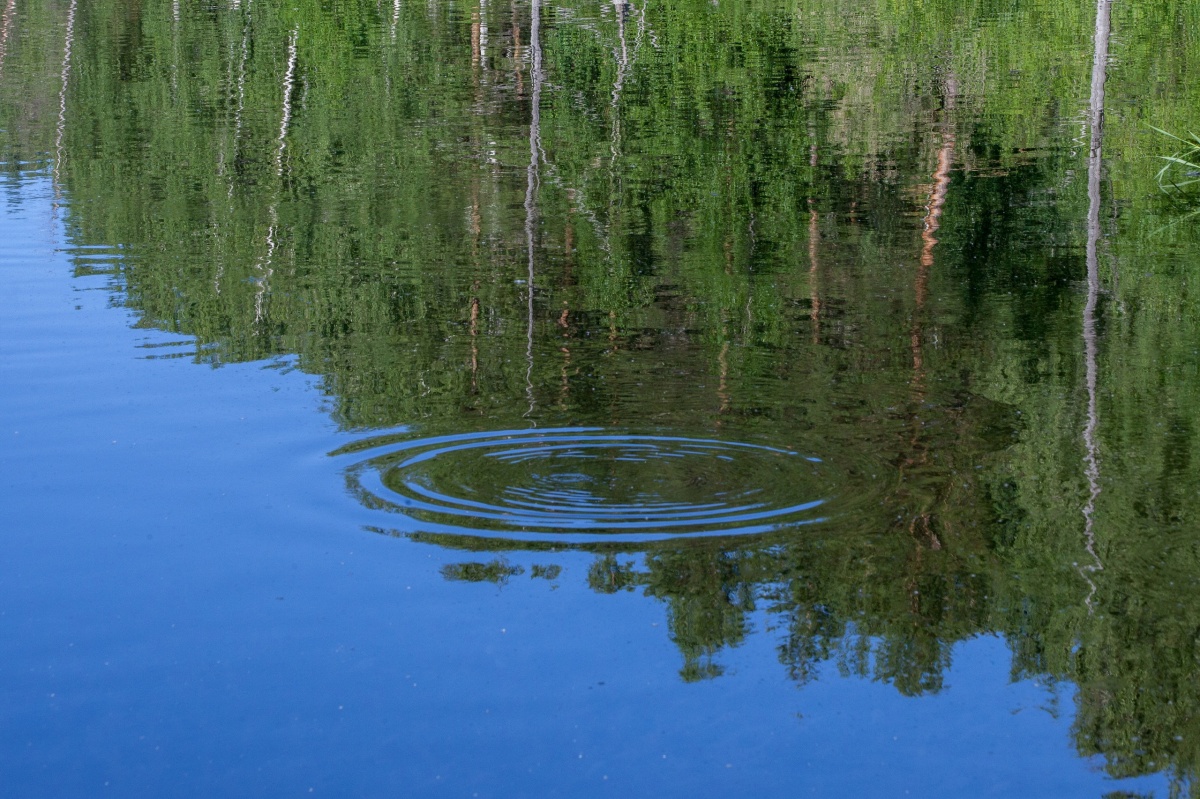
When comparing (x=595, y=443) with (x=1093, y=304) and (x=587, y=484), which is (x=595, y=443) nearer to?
(x=587, y=484)

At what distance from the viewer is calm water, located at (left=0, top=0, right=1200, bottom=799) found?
545 cm

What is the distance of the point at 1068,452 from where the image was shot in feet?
25.2

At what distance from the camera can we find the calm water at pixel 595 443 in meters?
5.45

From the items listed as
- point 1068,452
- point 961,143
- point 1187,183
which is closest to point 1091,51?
point 961,143

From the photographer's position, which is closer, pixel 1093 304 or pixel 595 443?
pixel 595 443

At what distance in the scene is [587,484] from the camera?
7.16 m

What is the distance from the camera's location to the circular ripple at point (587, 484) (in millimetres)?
6684

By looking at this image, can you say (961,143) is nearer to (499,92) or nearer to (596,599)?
(499,92)

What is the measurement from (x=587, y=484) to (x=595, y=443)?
1.88ft

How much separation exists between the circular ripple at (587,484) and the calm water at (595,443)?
0.09 feet

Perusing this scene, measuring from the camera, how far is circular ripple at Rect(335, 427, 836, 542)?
6.68 metres

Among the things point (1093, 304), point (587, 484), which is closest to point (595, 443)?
point (587, 484)

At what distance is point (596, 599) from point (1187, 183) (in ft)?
39.6

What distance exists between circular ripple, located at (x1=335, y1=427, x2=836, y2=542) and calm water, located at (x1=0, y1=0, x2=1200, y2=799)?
0.03m
